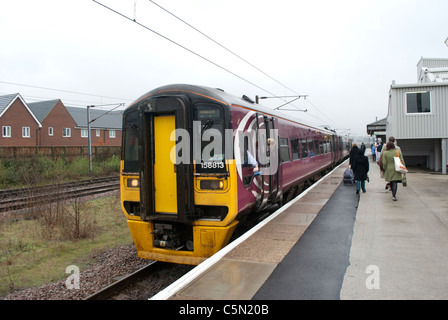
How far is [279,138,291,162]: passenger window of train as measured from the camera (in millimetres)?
8666

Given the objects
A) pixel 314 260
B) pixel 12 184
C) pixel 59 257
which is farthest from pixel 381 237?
pixel 12 184

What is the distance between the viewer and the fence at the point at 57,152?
19719 millimetres

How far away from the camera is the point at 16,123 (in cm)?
3575

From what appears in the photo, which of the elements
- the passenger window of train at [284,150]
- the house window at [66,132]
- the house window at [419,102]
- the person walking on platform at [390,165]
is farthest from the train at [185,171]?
the house window at [66,132]

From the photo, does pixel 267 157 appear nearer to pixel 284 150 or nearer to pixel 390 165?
pixel 284 150

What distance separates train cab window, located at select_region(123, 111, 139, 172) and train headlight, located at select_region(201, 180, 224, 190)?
4.43 feet

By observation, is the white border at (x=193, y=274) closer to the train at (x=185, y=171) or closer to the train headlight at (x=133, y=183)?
the train at (x=185, y=171)

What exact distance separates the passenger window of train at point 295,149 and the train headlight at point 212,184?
16.6 feet

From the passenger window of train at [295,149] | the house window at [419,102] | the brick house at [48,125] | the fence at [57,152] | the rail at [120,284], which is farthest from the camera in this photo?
the brick house at [48,125]

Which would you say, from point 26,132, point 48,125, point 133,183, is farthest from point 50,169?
point 48,125

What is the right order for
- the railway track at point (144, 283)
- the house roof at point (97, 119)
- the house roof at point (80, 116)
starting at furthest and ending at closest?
the house roof at point (97, 119)
the house roof at point (80, 116)
the railway track at point (144, 283)

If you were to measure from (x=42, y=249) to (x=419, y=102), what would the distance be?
18.2 metres
